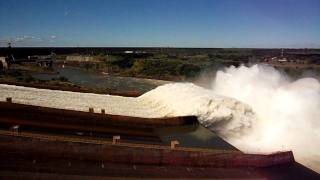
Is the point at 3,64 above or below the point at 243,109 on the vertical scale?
above

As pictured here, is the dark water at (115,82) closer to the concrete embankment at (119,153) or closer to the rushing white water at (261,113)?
the rushing white water at (261,113)

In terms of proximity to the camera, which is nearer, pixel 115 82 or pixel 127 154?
pixel 127 154

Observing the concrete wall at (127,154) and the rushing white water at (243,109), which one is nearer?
the concrete wall at (127,154)

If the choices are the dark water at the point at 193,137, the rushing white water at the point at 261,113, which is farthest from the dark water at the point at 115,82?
the dark water at the point at 193,137

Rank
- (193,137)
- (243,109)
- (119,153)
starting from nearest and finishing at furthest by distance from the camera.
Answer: (119,153) → (193,137) → (243,109)

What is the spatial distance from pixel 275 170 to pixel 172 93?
488 inches

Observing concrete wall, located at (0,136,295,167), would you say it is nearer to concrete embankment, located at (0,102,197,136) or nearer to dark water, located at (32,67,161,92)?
concrete embankment, located at (0,102,197,136)

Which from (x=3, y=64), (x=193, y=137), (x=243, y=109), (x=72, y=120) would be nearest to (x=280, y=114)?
(x=243, y=109)

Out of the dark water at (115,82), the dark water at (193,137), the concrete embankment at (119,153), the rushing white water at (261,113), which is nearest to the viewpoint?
the concrete embankment at (119,153)

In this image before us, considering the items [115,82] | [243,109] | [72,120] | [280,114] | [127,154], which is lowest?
[115,82]

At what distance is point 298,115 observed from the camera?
24.6 meters

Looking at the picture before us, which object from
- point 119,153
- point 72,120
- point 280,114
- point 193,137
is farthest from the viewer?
point 280,114

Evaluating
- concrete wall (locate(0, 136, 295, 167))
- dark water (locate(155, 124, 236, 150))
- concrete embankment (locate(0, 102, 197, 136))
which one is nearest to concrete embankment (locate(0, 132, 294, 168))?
concrete wall (locate(0, 136, 295, 167))

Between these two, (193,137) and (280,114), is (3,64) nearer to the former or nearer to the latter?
(193,137)
